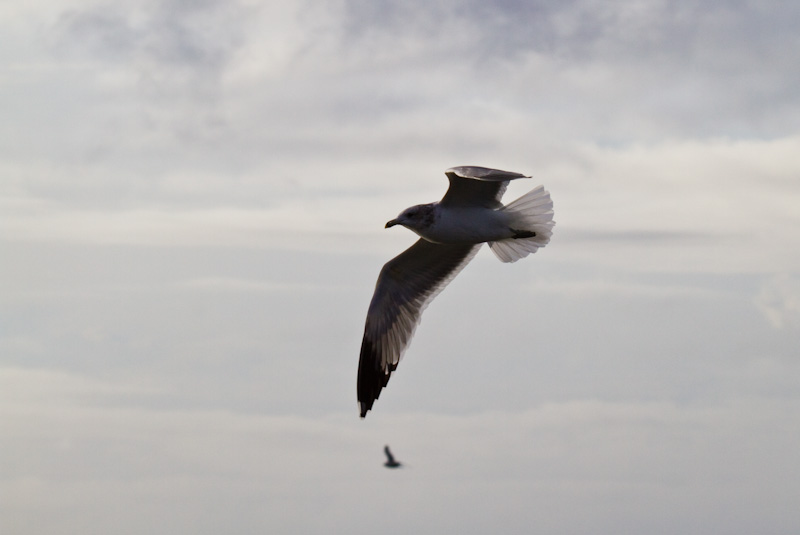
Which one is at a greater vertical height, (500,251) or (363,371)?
(500,251)

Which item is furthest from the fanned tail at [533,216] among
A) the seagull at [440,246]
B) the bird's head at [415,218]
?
the bird's head at [415,218]

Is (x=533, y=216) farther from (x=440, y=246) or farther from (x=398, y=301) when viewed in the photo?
(x=398, y=301)

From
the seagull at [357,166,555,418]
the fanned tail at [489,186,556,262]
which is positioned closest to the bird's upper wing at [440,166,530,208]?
the seagull at [357,166,555,418]

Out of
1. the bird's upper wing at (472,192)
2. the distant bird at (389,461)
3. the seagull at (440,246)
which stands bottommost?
the distant bird at (389,461)

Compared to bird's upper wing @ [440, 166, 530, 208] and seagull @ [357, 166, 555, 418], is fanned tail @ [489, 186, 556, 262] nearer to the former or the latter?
seagull @ [357, 166, 555, 418]

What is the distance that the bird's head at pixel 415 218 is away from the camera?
46.0 feet

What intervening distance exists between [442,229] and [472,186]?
2.17 ft

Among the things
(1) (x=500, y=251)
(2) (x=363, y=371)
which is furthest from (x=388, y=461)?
(1) (x=500, y=251)

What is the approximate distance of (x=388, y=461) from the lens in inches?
1062

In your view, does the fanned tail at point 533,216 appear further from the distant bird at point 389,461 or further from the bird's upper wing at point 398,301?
the distant bird at point 389,461

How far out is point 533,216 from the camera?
567 inches

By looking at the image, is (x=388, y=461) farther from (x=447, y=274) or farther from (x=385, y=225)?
(x=385, y=225)

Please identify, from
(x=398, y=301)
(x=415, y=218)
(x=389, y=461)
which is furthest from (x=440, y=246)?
(x=389, y=461)

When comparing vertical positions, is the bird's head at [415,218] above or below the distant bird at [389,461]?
above
